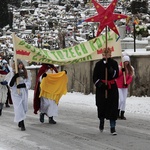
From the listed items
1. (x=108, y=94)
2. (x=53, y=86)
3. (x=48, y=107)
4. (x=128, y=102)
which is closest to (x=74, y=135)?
(x=108, y=94)

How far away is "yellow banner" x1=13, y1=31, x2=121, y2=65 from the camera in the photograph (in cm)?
1149

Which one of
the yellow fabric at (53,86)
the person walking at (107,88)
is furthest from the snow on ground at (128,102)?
the person walking at (107,88)

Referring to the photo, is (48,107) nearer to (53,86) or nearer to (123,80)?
(53,86)

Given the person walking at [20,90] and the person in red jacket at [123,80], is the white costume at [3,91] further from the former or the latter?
the person in red jacket at [123,80]

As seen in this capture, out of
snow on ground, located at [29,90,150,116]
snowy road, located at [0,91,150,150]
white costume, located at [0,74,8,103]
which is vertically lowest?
snow on ground, located at [29,90,150,116]

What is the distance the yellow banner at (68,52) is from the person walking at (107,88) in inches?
74.9

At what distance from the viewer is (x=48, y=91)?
37.9 feet

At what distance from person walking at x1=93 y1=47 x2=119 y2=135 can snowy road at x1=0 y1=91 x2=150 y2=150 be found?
446 mm

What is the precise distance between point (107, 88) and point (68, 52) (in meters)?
2.65

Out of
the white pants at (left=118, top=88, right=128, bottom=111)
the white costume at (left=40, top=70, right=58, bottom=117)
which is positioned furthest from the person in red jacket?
the white costume at (left=40, top=70, right=58, bottom=117)

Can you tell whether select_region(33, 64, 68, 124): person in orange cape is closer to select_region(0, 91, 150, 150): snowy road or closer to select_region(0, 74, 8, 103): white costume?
select_region(0, 91, 150, 150): snowy road

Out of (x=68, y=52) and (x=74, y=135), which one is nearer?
(x=74, y=135)

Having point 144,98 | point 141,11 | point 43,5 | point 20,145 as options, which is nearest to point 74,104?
point 144,98

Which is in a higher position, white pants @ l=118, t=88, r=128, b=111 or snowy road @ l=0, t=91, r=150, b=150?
white pants @ l=118, t=88, r=128, b=111
